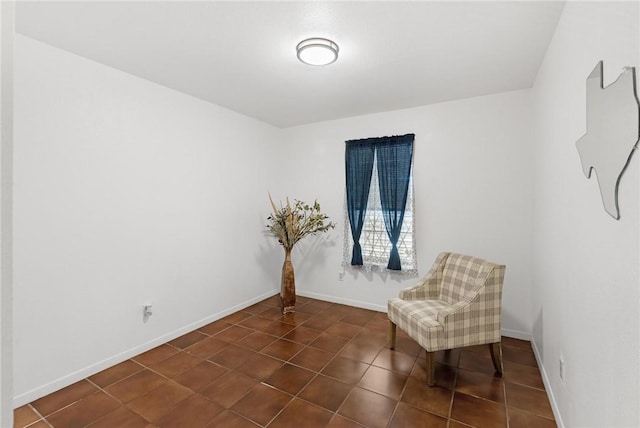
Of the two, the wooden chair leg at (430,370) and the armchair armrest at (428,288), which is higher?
the armchair armrest at (428,288)

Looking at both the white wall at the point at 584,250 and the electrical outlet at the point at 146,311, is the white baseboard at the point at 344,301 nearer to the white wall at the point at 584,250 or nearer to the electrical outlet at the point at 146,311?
the white wall at the point at 584,250

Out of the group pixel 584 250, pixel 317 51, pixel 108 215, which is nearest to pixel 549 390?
pixel 584 250

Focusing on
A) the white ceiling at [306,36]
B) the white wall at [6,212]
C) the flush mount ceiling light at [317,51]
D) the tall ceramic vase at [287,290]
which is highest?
the white ceiling at [306,36]

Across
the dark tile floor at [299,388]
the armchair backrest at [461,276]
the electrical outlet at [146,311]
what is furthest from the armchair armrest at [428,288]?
the electrical outlet at [146,311]

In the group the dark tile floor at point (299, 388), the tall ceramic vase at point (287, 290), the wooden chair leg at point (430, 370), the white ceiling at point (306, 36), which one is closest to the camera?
the white ceiling at point (306, 36)

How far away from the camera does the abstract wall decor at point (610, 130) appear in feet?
3.33

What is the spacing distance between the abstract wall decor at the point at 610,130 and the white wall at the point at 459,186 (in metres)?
1.87

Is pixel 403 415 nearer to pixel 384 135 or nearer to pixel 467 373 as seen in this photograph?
pixel 467 373

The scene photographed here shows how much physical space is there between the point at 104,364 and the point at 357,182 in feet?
10.4

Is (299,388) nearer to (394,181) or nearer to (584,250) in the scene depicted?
(584,250)

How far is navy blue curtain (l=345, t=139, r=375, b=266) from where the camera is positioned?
3945mm

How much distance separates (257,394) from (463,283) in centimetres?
196

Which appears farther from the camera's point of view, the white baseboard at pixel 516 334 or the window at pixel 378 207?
the window at pixel 378 207

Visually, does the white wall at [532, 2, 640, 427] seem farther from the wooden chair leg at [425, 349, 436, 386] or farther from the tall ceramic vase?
the tall ceramic vase
